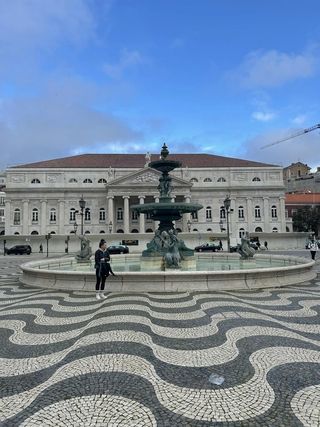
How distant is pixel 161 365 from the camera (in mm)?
4367

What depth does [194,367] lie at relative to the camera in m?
4.29

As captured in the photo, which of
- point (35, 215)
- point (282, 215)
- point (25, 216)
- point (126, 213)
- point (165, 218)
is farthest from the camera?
point (282, 215)

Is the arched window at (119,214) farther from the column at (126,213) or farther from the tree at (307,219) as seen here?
the tree at (307,219)

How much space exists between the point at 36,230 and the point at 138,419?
71.8 metres

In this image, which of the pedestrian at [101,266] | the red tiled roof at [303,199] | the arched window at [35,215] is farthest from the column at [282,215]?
the pedestrian at [101,266]

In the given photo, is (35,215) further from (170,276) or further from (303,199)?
(303,199)

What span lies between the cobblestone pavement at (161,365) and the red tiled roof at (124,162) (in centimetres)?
6701

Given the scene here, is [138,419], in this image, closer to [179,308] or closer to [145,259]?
Answer: [179,308]

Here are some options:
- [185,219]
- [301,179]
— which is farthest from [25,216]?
[301,179]

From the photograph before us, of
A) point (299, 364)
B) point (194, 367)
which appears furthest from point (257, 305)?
point (194, 367)

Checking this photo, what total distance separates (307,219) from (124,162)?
44895 mm

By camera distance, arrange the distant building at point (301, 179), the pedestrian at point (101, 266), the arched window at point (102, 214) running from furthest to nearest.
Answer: the distant building at point (301, 179) → the arched window at point (102, 214) → the pedestrian at point (101, 266)

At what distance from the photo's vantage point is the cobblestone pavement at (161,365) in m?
3.17

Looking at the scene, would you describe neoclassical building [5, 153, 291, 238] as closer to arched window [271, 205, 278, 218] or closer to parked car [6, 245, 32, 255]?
arched window [271, 205, 278, 218]
